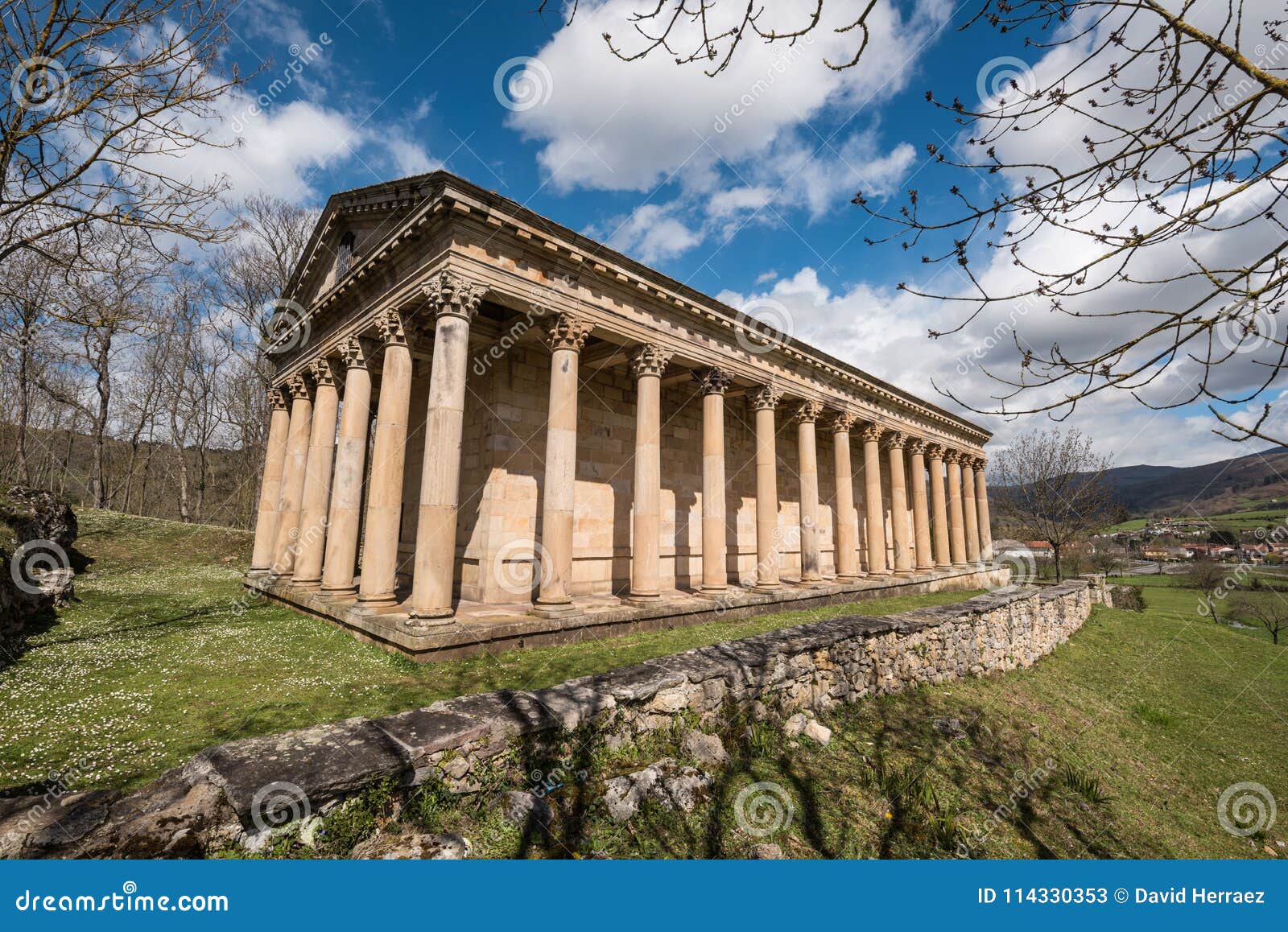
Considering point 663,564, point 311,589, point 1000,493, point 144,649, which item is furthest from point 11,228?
point 1000,493

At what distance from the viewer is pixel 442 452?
9.67 m

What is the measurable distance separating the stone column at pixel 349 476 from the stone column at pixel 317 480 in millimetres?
1990

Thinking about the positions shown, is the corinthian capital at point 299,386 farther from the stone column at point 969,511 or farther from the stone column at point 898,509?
the stone column at point 969,511

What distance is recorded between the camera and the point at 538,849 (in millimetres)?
3723

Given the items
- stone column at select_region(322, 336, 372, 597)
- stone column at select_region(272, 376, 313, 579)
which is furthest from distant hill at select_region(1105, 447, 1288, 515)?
stone column at select_region(272, 376, 313, 579)

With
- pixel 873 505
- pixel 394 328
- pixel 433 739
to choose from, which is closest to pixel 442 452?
pixel 394 328

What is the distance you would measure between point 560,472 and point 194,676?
6.52 m

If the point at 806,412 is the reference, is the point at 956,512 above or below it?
below

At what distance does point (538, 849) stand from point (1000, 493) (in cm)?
3571

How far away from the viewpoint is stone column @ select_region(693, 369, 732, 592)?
14250 mm

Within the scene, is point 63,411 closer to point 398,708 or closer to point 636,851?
point 398,708

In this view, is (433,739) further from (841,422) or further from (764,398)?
(841,422)

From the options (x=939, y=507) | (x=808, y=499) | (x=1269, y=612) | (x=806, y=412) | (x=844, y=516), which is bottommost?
(x=1269, y=612)

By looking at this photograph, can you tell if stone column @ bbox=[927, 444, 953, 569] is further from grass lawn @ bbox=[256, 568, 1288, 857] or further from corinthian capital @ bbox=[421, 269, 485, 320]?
corinthian capital @ bbox=[421, 269, 485, 320]
